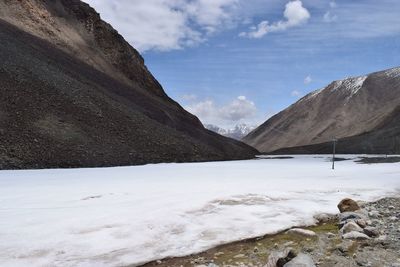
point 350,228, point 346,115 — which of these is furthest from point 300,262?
point 346,115

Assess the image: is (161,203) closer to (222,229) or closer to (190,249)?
(222,229)

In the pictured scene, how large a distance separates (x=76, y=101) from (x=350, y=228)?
4079 centimetres

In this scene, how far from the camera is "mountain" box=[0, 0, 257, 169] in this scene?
3900 cm

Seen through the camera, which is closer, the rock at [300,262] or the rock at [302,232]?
the rock at [300,262]

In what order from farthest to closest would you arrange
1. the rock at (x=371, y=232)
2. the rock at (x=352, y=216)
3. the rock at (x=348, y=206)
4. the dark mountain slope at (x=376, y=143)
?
the dark mountain slope at (x=376, y=143) < the rock at (x=348, y=206) < the rock at (x=352, y=216) < the rock at (x=371, y=232)

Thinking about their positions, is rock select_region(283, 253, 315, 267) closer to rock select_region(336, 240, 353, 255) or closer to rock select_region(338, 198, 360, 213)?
rock select_region(336, 240, 353, 255)

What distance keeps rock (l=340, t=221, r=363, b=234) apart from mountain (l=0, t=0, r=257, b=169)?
2785 cm

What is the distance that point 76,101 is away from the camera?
48.4 metres

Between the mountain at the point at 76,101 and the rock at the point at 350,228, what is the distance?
1096 inches

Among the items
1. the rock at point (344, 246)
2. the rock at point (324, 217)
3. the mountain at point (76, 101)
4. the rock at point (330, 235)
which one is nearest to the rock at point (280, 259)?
the rock at point (344, 246)

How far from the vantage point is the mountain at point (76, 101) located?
39.0 metres

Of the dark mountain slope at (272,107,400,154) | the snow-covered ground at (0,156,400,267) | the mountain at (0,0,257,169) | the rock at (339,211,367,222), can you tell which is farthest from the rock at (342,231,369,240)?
the dark mountain slope at (272,107,400,154)

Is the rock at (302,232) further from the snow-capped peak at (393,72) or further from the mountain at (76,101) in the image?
the snow-capped peak at (393,72)

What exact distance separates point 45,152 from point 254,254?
30459 millimetres
